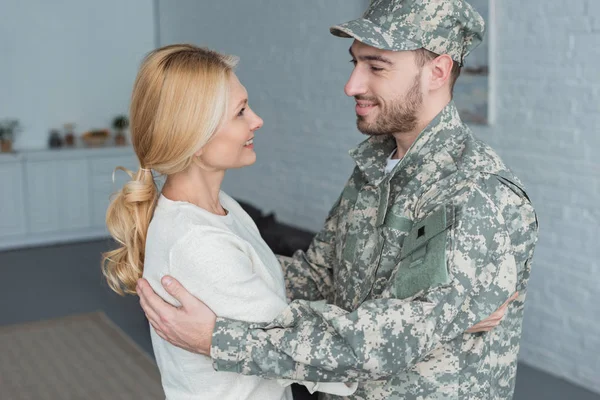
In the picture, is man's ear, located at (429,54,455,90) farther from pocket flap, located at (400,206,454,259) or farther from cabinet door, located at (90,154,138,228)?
cabinet door, located at (90,154,138,228)

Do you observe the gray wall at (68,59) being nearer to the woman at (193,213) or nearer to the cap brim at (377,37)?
the woman at (193,213)

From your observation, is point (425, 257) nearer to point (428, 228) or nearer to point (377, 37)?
point (428, 228)

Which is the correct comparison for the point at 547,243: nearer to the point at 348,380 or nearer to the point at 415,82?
the point at 415,82

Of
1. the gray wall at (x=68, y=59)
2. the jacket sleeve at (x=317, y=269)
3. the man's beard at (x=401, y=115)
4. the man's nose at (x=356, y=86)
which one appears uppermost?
the man's nose at (x=356, y=86)

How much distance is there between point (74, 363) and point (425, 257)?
11.8ft

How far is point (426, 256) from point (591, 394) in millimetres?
2782

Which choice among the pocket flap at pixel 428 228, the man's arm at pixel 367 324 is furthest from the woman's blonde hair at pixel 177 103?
the pocket flap at pixel 428 228

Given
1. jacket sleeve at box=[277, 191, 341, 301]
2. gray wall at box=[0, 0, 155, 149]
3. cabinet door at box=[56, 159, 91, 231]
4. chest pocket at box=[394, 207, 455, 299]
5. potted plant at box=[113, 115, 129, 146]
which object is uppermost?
chest pocket at box=[394, 207, 455, 299]

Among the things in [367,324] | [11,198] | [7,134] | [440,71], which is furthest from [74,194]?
[367,324]

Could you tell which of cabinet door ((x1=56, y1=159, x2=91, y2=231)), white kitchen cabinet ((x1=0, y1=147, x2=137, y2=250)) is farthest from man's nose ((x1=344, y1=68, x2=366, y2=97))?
cabinet door ((x1=56, y1=159, x2=91, y2=231))

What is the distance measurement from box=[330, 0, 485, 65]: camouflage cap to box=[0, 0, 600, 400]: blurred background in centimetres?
213

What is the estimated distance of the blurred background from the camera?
3.96 m

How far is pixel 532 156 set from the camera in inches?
163

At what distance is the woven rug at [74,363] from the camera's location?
4.26 m
